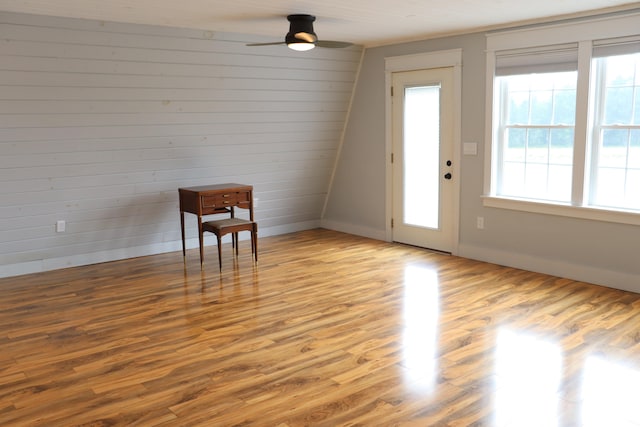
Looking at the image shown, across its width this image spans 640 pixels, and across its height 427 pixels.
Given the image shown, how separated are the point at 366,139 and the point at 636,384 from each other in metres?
4.27

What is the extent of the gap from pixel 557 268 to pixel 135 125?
397 cm

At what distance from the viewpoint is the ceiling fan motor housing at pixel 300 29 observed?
4562 millimetres

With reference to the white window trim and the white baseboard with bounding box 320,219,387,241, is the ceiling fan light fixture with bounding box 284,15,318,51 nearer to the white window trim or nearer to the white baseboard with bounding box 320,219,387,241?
the white window trim

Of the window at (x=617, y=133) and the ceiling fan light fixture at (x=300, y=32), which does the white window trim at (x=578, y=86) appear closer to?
the window at (x=617, y=133)

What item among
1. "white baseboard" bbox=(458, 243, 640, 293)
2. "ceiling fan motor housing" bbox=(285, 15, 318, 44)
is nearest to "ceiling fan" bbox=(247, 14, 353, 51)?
"ceiling fan motor housing" bbox=(285, 15, 318, 44)

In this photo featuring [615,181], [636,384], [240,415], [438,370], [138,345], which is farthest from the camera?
[615,181]

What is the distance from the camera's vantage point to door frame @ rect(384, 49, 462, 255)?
5.74 m

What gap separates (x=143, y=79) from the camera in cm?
519

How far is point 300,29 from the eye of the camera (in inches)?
181

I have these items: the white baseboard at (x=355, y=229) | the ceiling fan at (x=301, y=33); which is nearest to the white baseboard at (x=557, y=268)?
the white baseboard at (x=355, y=229)

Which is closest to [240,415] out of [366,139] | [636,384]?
[636,384]

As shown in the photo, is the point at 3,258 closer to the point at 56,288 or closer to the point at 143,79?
the point at 56,288

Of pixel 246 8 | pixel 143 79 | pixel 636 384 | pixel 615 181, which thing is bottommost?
pixel 636 384

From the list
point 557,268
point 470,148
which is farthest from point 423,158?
point 557,268
